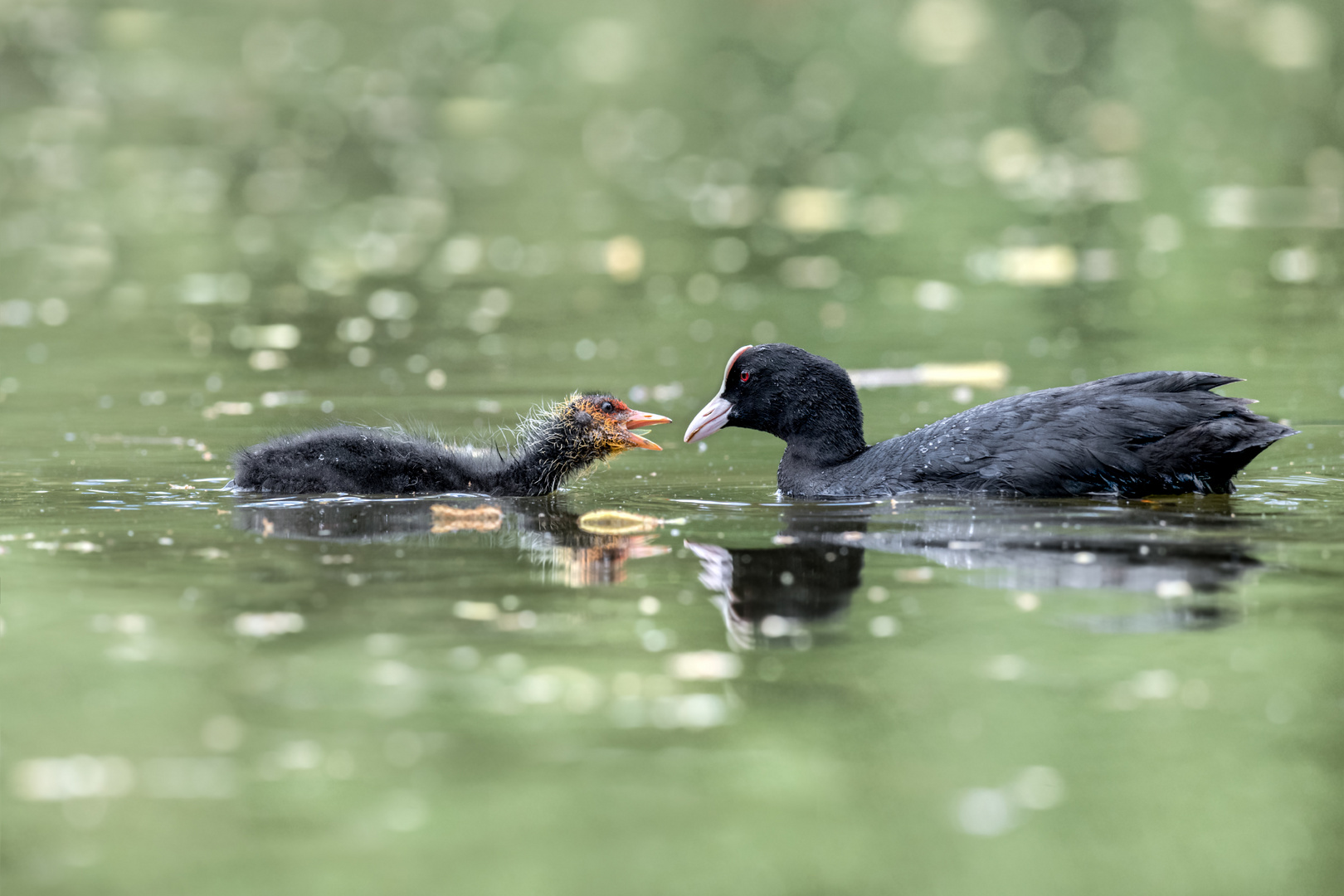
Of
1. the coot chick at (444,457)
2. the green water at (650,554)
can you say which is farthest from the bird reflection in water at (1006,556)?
the coot chick at (444,457)

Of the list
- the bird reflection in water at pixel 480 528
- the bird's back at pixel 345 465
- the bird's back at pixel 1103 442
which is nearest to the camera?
the bird reflection in water at pixel 480 528

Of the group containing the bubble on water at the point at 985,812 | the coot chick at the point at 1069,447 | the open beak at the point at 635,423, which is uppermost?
the open beak at the point at 635,423

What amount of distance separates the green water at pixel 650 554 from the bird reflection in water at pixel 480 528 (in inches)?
1.9

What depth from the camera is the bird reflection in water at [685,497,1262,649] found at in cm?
712

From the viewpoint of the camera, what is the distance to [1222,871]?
195 inches

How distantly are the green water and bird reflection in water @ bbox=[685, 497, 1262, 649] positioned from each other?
39 mm

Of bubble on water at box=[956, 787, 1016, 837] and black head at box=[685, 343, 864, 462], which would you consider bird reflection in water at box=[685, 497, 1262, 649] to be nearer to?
black head at box=[685, 343, 864, 462]

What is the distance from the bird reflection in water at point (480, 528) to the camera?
845 cm

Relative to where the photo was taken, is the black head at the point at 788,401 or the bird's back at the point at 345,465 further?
the black head at the point at 788,401

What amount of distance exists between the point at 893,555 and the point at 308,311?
10562mm

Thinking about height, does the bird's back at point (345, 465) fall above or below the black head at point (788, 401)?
below

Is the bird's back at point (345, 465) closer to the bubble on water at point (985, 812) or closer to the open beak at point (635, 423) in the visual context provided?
the open beak at point (635, 423)

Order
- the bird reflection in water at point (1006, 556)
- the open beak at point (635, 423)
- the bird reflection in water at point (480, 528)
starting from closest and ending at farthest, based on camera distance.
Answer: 1. the bird reflection in water at point (1006, 556)
2. the bird reflection in water at point (480, 528)
3. the open beak at point (635, 423)

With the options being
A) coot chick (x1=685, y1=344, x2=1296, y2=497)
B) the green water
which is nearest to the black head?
coot chick (x1=685, y1=344, x2=1296, y2=497)
